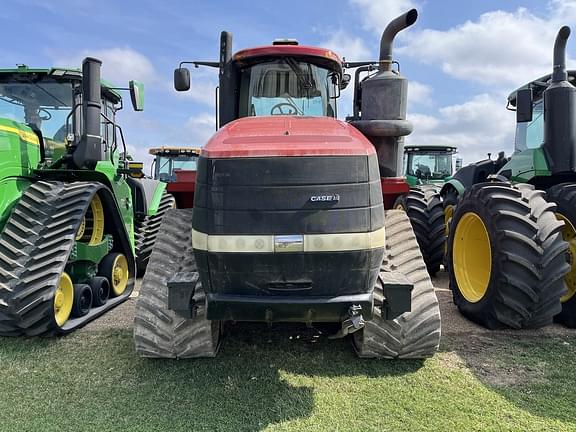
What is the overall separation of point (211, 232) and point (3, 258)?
2.35m

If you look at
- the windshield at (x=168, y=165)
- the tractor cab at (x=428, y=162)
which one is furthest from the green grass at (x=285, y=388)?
the tractor cab at (x=428, y=162)

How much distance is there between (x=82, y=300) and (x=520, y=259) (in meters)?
4.05

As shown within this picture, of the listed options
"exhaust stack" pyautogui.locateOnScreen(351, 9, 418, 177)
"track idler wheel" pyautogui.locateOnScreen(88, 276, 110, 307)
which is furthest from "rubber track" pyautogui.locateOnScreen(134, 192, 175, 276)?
"exhaust stack" pyautogui.locateOnScreen(351, 9, 418, 177)

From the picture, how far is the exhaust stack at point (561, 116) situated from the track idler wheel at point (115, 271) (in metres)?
5.06

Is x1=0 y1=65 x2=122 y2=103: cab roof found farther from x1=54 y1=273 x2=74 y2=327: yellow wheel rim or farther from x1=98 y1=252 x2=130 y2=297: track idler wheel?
x1=54 y1=273 x2=74 y2=327: yellow wheel rim

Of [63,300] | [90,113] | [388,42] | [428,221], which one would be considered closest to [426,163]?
[428,221]

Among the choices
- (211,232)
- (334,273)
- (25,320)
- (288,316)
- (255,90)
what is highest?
(255,90)

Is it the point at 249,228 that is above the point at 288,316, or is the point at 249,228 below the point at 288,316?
above

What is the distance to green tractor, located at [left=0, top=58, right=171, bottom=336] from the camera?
13.2 feet

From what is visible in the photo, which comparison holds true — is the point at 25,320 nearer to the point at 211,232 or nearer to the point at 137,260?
the point at 211,232

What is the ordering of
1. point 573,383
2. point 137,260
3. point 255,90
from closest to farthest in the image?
point 573,383 → point 255,90 → point 137,260

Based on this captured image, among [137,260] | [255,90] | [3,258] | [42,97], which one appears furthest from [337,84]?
[137,260]

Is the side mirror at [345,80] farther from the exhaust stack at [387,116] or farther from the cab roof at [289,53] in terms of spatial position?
the exhaust stack at [387,116]

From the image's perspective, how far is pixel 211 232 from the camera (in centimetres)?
269
